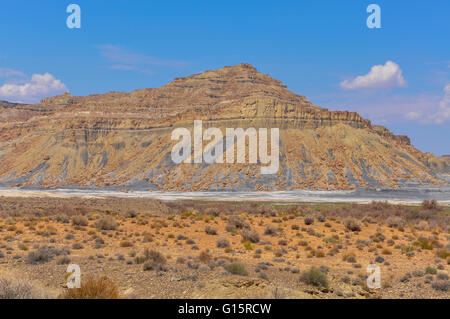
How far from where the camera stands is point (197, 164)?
9088cm

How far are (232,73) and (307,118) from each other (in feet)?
215

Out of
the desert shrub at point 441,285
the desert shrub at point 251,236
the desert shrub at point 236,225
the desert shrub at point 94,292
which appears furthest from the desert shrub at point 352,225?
the desert shrub at point 94,292

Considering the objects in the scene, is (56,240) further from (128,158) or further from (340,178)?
(128,158)

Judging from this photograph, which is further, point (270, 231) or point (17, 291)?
point (270, 231)

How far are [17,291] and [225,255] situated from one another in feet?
31.6

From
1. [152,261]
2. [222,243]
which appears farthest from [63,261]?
[222,243]

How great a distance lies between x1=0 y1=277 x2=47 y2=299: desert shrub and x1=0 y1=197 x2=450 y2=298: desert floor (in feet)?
0.11

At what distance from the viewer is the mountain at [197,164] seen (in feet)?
278

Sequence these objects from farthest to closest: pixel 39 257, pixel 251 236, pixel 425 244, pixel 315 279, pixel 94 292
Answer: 1. pixel 251 236
2. pixel 425 244
3. pixel 39 257
4. pixel 315 279
5. pixel 94 292

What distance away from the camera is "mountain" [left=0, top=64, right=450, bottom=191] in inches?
3337

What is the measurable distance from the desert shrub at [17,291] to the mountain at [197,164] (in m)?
72.7

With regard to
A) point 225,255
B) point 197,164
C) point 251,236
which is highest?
point 197,164

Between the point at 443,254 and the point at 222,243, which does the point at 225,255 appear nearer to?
the point at 222,243

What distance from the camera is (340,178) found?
83.3 metres
